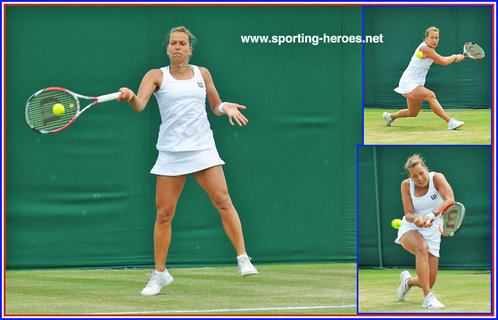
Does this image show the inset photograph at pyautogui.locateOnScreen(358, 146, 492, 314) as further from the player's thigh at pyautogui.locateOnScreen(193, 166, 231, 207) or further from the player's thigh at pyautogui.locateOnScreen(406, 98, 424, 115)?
the player's thigh at pyautogui.locateOnScreen(193, 166, 231, 207)

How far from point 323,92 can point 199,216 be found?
1323mm

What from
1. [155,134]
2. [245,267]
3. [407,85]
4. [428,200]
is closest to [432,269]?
[428,200]

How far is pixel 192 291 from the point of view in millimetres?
6125

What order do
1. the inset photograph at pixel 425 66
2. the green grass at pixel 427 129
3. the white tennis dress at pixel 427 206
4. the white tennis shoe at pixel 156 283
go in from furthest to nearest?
the inset photograph at pixel 425 66 < the green grass at pixel 427 129 < the white tennis shoe at pixel 156 283 < the white tennis dress at pixel 427 206

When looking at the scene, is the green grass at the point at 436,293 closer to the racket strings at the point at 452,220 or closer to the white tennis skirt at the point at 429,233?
the white tennis skirt at the point at 429,233

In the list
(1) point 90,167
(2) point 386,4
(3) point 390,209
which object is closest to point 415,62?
(2) point 386,4

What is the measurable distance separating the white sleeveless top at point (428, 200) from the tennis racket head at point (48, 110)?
209cm

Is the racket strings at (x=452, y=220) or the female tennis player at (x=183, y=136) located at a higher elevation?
the female tennis player at (x=183, y=136)

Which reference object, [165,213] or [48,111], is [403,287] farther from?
[48,111]

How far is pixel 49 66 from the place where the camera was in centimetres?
702

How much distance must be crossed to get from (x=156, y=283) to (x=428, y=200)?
1758 millimetres

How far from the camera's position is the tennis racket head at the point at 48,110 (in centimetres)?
542

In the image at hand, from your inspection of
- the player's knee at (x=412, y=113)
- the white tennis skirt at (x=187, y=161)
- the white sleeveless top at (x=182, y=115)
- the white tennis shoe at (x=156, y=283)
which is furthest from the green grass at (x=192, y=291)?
the player's knee at (x=412, y=113)

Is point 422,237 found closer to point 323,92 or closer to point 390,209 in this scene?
point 390,209
